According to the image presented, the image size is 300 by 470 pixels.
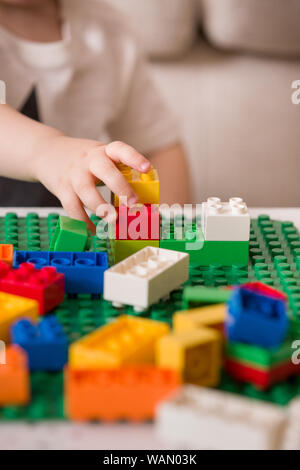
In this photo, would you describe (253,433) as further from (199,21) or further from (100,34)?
(199,21)

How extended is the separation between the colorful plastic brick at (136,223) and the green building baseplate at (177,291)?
6 centimetres

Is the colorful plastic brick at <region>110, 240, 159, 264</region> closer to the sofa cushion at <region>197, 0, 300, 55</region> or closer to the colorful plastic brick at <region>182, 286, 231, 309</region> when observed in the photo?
the colorful plastic brick at <region>182, 286, 231, 309</region>

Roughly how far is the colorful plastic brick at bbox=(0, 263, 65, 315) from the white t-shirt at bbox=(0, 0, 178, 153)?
74 centimetres

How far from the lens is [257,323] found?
1.62ft

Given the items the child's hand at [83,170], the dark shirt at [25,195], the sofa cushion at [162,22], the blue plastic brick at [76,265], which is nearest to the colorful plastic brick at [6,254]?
the blue plastic brick at [76,265]

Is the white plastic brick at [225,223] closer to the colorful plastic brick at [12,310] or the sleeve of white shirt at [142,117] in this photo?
the colorful plastic brick at [12,310]

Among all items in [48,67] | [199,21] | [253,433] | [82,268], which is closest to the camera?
[253,433]

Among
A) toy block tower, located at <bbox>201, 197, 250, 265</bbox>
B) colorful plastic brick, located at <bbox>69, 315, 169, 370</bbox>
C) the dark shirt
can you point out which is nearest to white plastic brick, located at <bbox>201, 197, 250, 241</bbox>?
toy block tower, located at <bbox>201, 197, 250, 265</bbox>

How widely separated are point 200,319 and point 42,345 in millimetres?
119

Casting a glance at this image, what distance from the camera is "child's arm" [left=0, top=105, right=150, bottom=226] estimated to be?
29.1 inches

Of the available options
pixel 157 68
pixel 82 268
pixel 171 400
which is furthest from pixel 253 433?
pixel 157 68

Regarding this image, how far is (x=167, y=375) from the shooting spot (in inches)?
18.5

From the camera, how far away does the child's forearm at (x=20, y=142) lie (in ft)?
2.90
